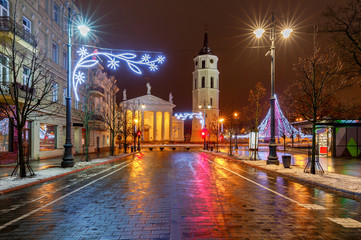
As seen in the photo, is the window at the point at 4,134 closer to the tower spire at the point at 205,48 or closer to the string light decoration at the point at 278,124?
the string light decoration at the point at 278,124

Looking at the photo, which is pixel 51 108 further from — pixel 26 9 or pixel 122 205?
pixel 122 205

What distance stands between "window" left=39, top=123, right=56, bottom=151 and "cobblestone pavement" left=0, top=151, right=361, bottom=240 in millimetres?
13704

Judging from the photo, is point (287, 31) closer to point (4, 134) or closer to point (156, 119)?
point (4, 134)

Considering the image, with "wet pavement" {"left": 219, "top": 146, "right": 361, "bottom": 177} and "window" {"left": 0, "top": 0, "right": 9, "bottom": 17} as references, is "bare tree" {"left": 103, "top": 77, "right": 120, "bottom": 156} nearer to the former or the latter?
"window" {"left": 0, "top": 0, "right": 9, "bottom": 17}

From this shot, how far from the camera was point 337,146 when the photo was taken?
2444 cm

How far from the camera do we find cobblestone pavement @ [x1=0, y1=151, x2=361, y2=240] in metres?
5.11

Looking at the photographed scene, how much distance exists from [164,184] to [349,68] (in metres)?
9.40

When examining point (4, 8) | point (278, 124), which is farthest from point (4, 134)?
point (278, 124)

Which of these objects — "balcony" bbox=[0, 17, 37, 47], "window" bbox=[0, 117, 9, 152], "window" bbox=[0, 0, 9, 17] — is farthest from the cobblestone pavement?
"window" bbox=[0, 0, 9, 17]

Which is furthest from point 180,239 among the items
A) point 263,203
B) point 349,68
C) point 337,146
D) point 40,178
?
point 337,146

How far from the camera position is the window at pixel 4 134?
56.1ft

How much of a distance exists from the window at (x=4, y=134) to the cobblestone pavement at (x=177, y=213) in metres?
9.12

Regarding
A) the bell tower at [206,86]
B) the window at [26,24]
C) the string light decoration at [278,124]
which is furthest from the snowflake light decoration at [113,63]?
the bell tower at [206,86]

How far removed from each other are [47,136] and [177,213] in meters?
20.6
